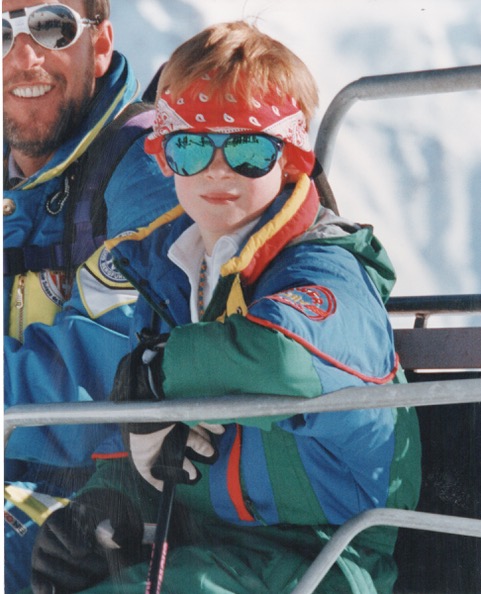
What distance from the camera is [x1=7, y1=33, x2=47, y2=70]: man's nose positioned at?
1951 mm

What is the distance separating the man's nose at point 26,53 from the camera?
1.95 metres

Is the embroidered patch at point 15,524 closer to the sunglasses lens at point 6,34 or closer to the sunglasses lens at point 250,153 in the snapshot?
the sunglasses lens at point 250,153

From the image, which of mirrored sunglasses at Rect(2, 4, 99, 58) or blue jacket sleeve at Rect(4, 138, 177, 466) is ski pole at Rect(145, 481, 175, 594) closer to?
blue jacket sleeve at Rect(4, 138, 177, 466)

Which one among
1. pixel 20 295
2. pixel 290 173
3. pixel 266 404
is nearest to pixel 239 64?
pixel 290 173

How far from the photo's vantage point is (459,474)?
6.24 ft

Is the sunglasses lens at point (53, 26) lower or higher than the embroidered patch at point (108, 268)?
higher

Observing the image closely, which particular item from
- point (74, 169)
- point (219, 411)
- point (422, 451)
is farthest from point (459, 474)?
point (74, 169)

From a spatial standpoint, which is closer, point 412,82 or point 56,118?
point 412,82

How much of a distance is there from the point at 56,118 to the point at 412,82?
68 centimetres

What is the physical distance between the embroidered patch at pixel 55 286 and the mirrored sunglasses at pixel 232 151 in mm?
456

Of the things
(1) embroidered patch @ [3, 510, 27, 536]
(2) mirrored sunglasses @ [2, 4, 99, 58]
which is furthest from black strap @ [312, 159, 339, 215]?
(1) embroidered patch @ [3, 510, 27, 536]

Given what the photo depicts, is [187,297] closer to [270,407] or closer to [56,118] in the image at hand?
[270,407]

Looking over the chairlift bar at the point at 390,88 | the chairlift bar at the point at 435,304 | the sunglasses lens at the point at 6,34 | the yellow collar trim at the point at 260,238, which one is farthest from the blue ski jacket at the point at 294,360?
the sunglasses lens at the point at 6,34

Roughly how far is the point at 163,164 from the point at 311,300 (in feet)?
1.37
